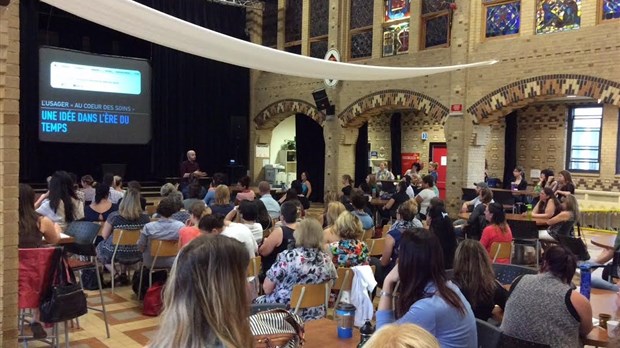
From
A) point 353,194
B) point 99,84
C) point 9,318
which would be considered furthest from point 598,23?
point 99,84

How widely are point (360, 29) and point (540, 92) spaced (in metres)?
4.96

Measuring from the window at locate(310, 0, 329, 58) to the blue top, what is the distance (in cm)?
1243

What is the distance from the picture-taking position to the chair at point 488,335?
2.53 m

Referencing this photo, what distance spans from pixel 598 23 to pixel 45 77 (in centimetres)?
1103

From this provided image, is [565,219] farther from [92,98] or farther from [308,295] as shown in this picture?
[92,98]

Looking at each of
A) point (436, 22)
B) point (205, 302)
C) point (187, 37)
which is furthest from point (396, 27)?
point (205, 302)

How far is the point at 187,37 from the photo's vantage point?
13.2 feet

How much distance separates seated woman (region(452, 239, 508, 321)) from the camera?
129 inches

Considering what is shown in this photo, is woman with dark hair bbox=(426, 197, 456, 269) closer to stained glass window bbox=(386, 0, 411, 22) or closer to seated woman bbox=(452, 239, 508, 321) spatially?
seated woman bbox=(452, 239, 508, 321)

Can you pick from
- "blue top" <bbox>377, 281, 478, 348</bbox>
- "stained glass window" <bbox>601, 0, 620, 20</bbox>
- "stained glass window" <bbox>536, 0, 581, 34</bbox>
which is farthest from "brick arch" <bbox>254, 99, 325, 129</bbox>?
"blue top" <bbox>377, 281, 478, 348</bbox>

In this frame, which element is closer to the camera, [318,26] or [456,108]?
[456,108]

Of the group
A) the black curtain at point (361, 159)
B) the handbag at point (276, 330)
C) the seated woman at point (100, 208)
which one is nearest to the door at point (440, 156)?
the black curtain at point (361, 159)

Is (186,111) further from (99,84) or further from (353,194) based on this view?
(353,194)

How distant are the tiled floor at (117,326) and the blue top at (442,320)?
248cm
